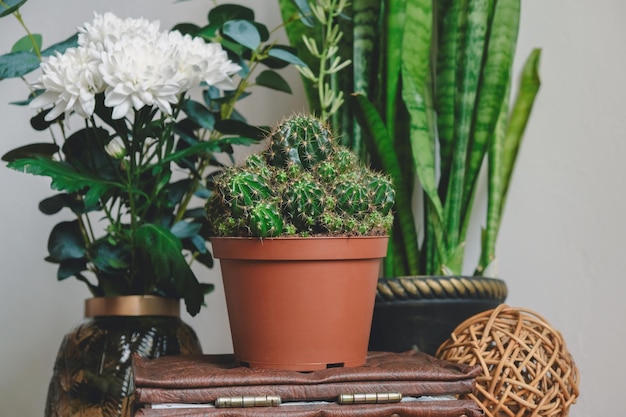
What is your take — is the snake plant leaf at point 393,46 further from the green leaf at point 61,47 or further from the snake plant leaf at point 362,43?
the green leaf at point 61,47

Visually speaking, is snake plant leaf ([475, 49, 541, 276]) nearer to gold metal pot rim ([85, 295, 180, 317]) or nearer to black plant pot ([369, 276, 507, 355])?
black plant pot ([369, 276, 507, 355])

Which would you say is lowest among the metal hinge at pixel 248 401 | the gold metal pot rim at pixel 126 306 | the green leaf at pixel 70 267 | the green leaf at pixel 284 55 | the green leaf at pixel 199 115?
the metal hinge at pixel 248 401

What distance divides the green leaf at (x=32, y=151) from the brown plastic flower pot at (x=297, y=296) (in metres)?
0.43

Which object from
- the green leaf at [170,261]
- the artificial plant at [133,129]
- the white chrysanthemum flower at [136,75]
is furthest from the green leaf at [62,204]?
the white chrysanthemum flower at [136,75]

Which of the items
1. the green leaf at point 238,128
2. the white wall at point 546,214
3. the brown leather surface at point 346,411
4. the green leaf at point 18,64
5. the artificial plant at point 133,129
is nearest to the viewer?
the brown leather surface at point 346,411

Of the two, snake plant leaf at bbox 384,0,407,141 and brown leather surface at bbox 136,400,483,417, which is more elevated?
snake plant leaf at bbox 384,0,407,141

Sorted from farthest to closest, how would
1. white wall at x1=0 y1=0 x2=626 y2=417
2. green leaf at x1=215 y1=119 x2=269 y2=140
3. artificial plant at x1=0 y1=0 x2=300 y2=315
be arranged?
white wall at x1=0 y1=0 x2=626 y2=417 → green leaf at x1=215 y1=119 x2=269 y2=140 → artificial plant at x1=0 y1=0 x2=300 y2=315

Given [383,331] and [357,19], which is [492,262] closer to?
[383,331]

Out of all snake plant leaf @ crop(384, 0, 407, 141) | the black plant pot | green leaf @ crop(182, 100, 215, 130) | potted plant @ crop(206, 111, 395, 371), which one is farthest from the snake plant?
potted plant @ crop(206, 111, 395, 371)

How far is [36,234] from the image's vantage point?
1.40m

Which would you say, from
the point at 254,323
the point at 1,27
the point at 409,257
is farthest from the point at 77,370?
the point at 1,27

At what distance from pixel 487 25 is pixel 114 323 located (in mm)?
825

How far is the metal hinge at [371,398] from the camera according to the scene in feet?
2.29

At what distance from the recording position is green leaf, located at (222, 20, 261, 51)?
1009 mm
